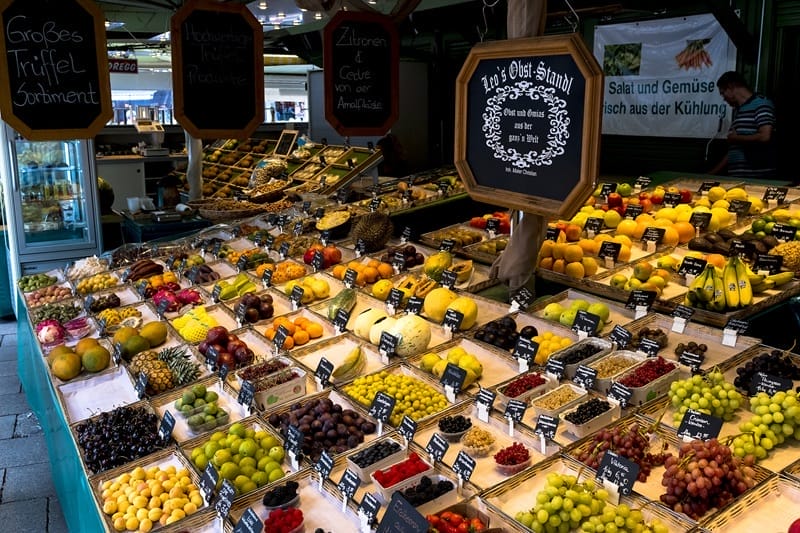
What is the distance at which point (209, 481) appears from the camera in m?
2.57

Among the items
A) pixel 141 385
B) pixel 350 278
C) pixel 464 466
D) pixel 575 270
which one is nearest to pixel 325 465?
pixel 464 466

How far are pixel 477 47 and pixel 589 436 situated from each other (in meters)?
1.73

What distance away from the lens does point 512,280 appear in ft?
12.8

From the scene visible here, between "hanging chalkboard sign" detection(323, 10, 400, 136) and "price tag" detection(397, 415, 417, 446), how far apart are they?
2420 mm

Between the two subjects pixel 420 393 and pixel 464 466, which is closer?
pixel 464 466

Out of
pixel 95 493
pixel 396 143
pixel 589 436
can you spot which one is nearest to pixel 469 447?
pixel 589 436

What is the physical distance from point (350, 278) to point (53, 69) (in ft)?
6.78

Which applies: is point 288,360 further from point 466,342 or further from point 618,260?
point 618,260

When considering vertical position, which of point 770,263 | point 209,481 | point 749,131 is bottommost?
point 209,481

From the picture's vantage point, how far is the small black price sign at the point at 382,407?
2.92 meters

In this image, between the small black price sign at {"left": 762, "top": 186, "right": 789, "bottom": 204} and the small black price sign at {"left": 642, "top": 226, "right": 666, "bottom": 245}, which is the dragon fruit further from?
the small black price sign at {"left": 762, "top": 186, "right": 789, "bottom": 204}

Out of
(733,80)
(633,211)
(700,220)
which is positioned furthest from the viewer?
(733,80)

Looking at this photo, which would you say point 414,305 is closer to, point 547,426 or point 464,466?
point 547,426

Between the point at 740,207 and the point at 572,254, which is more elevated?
the point at 740,207
